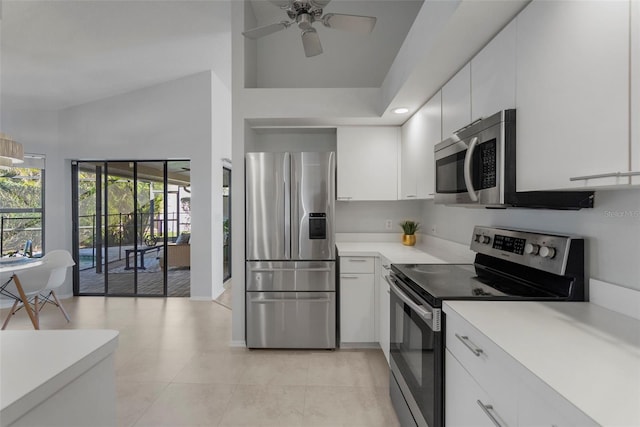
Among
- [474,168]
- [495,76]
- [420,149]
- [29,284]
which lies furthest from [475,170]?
[29,284]

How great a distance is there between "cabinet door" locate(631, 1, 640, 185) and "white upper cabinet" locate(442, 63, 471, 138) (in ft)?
3.01

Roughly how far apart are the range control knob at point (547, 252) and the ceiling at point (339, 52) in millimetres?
2652

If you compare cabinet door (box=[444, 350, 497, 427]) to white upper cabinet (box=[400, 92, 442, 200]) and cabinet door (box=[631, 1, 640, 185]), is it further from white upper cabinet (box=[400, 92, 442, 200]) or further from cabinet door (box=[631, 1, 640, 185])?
white upper cabinet (box=[400, 92, 442, 200])

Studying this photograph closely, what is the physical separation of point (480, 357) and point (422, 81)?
1712mm

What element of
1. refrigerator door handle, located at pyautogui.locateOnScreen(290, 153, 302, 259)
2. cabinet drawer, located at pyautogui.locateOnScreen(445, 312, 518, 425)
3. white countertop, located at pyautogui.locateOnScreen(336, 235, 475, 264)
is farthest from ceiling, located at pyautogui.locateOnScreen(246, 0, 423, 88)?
cabinet drawer, located at pyautogui.locateOnScreen(445, 312, 518, 425)

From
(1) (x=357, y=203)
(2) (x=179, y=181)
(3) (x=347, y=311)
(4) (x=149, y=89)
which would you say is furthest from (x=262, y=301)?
(4) (x=149, y=89)

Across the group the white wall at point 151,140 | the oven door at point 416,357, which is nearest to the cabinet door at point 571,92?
the oven door at point 416,357

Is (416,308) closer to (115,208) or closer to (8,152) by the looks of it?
(8,152)

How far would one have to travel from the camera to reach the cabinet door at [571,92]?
3.04ft

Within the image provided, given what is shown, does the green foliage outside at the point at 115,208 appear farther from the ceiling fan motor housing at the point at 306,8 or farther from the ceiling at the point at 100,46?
the ceiling fan motor housing at the point at 306,8

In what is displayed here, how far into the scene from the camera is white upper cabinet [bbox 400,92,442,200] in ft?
7.73

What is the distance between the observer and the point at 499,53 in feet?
4.93

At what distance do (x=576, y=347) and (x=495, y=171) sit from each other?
0.78m

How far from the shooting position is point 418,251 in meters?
2.95
